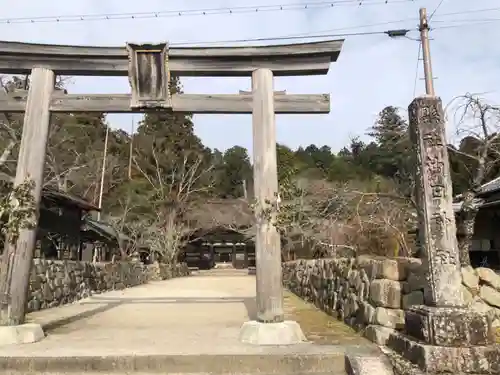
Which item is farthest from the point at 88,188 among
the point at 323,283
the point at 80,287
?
the point at 323,283

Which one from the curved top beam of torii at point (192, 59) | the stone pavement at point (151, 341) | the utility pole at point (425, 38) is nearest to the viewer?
the stone pavement at point (151, 341)

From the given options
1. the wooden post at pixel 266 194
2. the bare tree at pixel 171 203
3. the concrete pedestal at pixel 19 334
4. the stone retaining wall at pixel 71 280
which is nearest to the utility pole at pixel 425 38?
the wooden post at pixel 266 194

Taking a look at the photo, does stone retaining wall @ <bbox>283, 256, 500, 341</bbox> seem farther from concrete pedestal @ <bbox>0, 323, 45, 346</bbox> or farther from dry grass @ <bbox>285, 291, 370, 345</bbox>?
concrete pedestal @ <bbox>0, 323, 45, 346</bbox>

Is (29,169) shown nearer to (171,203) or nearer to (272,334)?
(272,334)

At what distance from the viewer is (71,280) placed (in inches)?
430

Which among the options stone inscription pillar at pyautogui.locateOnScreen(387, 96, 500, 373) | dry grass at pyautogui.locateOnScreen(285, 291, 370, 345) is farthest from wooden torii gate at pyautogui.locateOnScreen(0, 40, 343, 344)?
dry grass at pyautogui.locateOnScreen(285, 291, 370, 345)

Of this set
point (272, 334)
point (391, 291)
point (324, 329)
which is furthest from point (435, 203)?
point (324, 329)

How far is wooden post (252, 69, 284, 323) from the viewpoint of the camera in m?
5.34

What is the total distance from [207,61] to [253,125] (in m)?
1.26

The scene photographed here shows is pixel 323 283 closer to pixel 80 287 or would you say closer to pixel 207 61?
pixel 207 61

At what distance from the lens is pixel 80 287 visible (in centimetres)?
1153

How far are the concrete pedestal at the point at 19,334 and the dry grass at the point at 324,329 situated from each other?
365 cm

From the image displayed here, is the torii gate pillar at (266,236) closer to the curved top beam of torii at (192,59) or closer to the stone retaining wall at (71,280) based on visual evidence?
the curved top beam of torii at (192,59)

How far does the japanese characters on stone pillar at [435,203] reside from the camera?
419 centimetres
